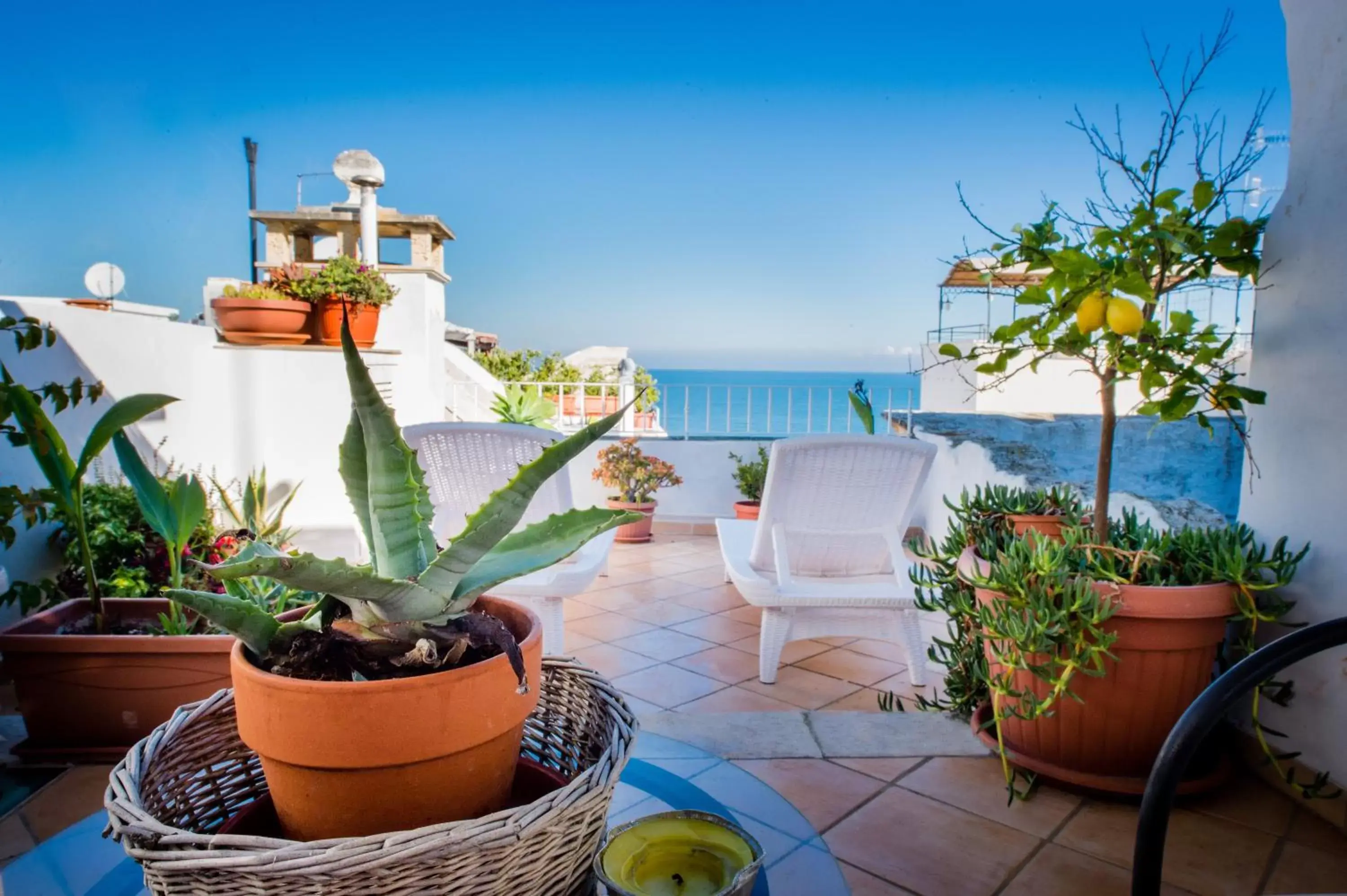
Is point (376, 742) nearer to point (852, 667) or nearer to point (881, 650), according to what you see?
point (852, 667)

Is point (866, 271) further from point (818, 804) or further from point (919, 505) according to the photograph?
point (818, 804)

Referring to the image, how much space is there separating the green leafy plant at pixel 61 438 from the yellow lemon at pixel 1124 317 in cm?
176

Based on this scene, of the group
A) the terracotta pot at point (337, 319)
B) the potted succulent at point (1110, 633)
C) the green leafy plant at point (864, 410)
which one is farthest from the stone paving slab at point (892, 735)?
the terracotta pot at point (337, 319)

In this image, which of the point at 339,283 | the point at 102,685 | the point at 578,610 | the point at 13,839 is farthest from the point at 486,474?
the point at 339,283

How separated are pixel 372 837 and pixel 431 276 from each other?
604 cm

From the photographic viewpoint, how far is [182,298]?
7.67m

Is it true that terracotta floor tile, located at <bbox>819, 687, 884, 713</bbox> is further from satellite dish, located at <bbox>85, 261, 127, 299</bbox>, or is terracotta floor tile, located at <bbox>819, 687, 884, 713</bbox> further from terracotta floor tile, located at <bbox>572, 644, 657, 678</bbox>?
satellite dish, located at <bbox>85, 261, 127, 299</bbox>

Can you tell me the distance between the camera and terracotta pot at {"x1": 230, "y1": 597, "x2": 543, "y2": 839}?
22.4 inches

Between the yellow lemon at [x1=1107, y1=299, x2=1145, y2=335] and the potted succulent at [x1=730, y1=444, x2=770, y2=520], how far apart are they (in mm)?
4021

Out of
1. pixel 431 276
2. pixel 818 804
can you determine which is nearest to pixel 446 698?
pixel 818 804

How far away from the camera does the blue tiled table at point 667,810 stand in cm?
75

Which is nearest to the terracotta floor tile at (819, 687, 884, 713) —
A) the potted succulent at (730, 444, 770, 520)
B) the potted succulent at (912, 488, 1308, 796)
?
the potted succulent at (912, 488, 1308, 796)

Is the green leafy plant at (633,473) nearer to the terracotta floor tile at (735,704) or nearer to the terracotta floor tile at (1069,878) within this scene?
the terracotta floor tile at (735,704)

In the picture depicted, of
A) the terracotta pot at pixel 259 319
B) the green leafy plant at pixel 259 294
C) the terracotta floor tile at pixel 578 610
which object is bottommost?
the terracotta floor tile at pixel 578 610
